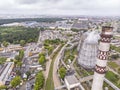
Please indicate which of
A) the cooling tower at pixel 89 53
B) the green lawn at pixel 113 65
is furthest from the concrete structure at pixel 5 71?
the green lawn at pixel 113 65

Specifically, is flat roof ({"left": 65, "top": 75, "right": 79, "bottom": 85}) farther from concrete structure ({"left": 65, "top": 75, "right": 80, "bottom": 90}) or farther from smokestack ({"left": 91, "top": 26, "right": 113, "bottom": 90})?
smokestack ({"left": 91, "top": 26, "right": 113, "bottom": 90})

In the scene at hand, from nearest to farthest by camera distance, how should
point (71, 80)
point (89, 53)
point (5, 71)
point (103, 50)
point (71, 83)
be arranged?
point (103, 50)
point (71, 83)
point (71, 80)
point (5, 71)
point (89, 53)

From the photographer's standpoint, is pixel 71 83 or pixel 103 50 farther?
pixel 71 83

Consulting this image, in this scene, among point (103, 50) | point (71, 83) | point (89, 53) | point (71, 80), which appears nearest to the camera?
point (103, 50)

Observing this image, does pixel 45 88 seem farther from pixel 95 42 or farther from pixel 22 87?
pixel 95 42

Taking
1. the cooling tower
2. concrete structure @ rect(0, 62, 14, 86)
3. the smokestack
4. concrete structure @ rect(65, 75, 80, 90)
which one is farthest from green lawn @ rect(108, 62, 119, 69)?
concrete structure @ rect(0, 62, 14, 86)

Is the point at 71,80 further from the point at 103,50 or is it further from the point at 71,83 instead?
the point at 103,50

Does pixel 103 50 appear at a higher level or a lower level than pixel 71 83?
higher

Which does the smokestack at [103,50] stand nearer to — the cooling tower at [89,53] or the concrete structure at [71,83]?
the concrete structure at [71,83]

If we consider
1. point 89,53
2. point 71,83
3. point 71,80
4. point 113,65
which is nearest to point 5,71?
point 71,80
